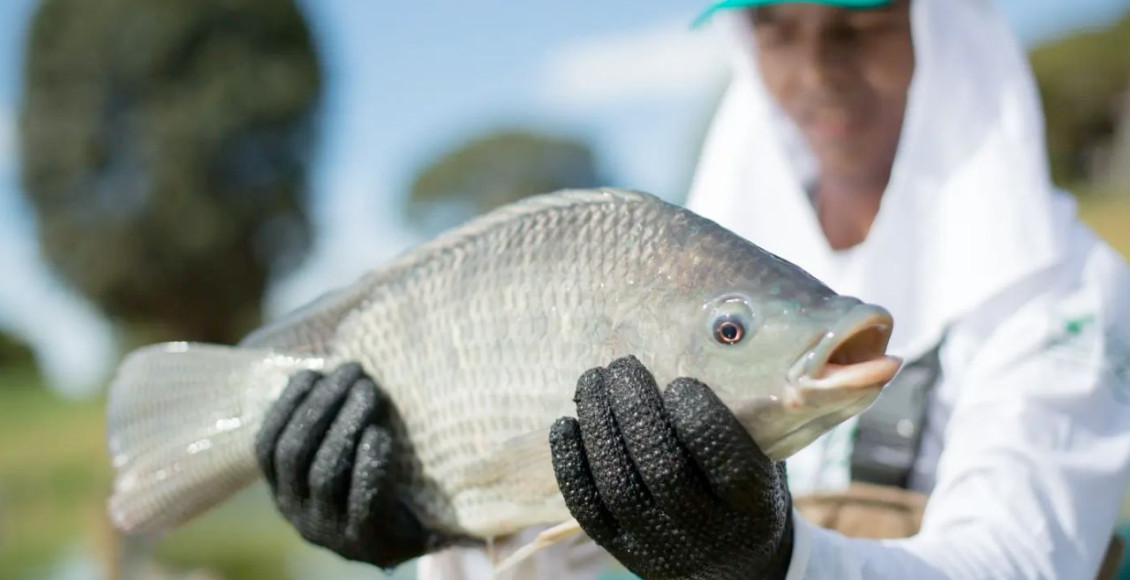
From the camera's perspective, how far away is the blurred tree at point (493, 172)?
43812 mm

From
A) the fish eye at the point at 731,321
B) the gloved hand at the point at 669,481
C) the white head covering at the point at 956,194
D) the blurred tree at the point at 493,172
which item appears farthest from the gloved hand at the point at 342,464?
the blurred tree at the point at 493,172

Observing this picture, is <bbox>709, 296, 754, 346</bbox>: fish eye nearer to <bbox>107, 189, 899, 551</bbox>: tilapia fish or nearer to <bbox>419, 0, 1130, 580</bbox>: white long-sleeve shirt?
<bbox>107, 189, 899, 551</bbox>: tilapia fish

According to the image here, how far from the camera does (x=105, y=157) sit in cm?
2403

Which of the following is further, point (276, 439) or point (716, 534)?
point (276, 439)

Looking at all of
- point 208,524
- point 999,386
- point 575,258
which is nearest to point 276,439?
point 575,258

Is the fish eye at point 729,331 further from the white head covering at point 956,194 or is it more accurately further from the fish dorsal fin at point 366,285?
the white head covering at point 956,194

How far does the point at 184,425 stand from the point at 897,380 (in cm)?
108

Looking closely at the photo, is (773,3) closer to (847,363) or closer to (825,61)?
(825,61)

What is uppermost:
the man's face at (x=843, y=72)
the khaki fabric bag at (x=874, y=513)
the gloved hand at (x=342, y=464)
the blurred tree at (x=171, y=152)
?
the man's face at (x=843, y=72)

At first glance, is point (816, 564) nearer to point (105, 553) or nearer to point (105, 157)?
point (105, 553)

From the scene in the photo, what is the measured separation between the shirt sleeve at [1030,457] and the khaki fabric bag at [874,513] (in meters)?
0.16

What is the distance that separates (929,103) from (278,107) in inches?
Answer: 928

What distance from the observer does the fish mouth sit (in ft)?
3.65

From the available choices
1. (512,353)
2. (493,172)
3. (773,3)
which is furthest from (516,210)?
(493,172)
